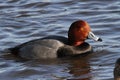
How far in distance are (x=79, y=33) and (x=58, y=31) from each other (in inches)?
48.3

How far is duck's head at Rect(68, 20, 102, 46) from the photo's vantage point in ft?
35.1

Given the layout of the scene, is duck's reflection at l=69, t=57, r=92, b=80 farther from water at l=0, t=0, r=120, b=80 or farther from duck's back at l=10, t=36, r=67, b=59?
duck's back at l=10, t=36, r=67, b=59

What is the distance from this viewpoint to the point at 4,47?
11141 mm

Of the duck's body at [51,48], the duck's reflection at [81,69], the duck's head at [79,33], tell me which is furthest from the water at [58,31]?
the duck's head at [79,33]

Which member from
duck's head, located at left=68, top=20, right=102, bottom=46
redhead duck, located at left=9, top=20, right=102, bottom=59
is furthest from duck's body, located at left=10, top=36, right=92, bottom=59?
duck's head, located at left=68, top=20, right=102, bottom=46

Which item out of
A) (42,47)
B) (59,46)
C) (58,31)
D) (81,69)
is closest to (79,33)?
(59,46)

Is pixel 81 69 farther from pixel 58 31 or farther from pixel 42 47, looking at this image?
pixel 58 31

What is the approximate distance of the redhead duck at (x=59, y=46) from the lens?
34.6ft

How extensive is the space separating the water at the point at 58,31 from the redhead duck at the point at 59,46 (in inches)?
5.8

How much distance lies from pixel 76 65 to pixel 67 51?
43 cm

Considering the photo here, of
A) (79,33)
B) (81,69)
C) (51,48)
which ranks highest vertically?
(79,33)

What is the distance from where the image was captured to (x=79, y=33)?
10781 mm

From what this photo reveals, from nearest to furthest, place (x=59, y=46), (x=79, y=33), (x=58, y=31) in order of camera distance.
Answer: (x=59, y=46) → (x=79, y=33) → (x=58, y=31)

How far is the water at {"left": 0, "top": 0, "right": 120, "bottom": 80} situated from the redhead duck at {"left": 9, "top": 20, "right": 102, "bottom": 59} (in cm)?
15
